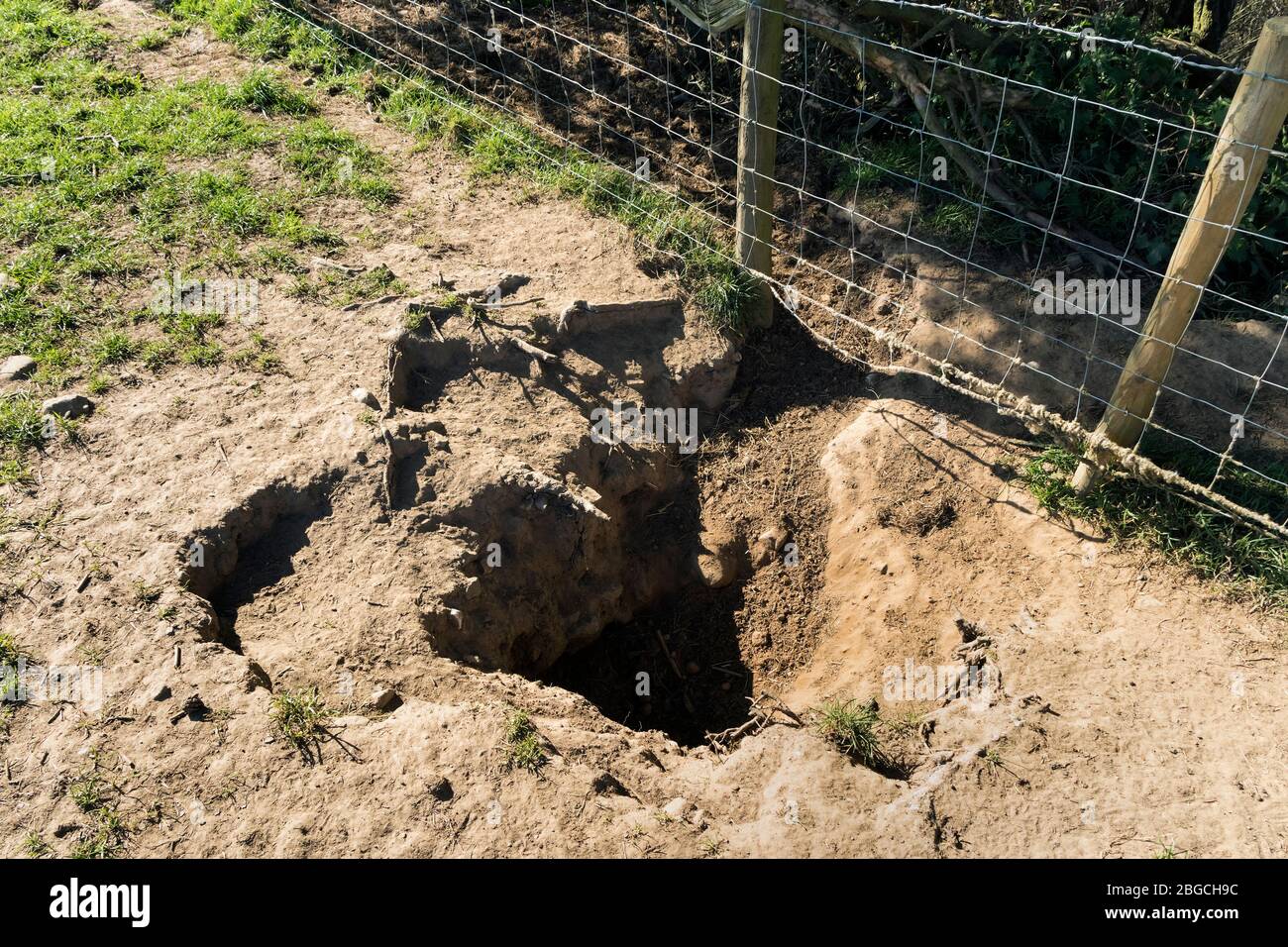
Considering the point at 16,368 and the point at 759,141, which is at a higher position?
the point at 759,141

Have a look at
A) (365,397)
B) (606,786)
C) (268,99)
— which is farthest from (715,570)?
(268,99)

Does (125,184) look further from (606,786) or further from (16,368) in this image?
(606,786)

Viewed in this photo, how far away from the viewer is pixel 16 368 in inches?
193

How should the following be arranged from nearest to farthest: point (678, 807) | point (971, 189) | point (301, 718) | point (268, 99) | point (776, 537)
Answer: point (678, 807), point (301, 718), point (776, 537), point (971, 189), point (268, 99)

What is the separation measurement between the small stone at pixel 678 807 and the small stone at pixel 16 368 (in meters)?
3.83

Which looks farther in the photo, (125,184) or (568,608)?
(125,184)

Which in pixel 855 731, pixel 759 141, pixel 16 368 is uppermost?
pixel 759 141

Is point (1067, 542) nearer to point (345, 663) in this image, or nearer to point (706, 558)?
point (706, 558)

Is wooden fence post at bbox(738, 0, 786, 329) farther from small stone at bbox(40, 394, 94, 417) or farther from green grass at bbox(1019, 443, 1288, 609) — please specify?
small stone at bbox(40, 394, 94, 417)

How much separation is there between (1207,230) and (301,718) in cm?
386

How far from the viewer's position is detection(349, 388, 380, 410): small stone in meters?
4.64

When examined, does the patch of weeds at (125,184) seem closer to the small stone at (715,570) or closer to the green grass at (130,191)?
the green grass at (130,191)

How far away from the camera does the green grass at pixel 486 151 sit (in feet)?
18.0

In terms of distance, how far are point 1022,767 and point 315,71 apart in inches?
251
